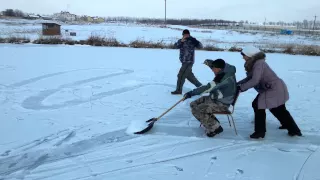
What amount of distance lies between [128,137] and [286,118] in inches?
101

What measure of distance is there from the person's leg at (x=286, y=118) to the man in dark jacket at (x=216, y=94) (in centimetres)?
78

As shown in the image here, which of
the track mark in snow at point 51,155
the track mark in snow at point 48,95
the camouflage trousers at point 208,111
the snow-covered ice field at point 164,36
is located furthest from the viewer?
the snow-covered ice field at point 164,36

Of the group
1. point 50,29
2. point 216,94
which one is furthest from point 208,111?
point 50,29

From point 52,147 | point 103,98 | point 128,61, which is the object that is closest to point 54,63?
point 128,61

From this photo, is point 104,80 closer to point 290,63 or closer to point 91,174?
point 91,174

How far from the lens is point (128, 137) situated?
4.85 m

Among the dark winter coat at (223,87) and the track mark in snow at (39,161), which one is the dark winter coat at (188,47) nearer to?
the dark winter coat at (223,87)

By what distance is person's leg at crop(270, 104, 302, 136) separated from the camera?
4.81m

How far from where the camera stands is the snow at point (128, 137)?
3824 millimetres

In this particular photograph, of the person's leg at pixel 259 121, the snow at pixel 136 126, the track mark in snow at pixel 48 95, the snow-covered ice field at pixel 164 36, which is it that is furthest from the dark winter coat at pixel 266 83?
the snow-covered ice field at pixel 164 36

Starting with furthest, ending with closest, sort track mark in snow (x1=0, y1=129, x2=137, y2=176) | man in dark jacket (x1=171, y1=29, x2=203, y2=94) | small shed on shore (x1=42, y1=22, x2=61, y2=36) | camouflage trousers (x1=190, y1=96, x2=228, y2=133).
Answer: small shed on shore (x1=42, y1=22, x2=61, y2=36) → man in dark jacket (x1=171, y1=29, x2=203, y2=94) → camouflage trousers (x1=190, y1=96, x2=228, y2=133) → track mark in snow (x1=0, y1=129, x2=137, y2=176)

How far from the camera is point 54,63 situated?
11.4 m

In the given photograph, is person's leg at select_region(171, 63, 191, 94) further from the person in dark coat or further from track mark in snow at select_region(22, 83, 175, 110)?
the person in dark coat

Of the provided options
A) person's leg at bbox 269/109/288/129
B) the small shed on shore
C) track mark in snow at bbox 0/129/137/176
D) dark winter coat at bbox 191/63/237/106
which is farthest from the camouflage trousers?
the small shed on shore
